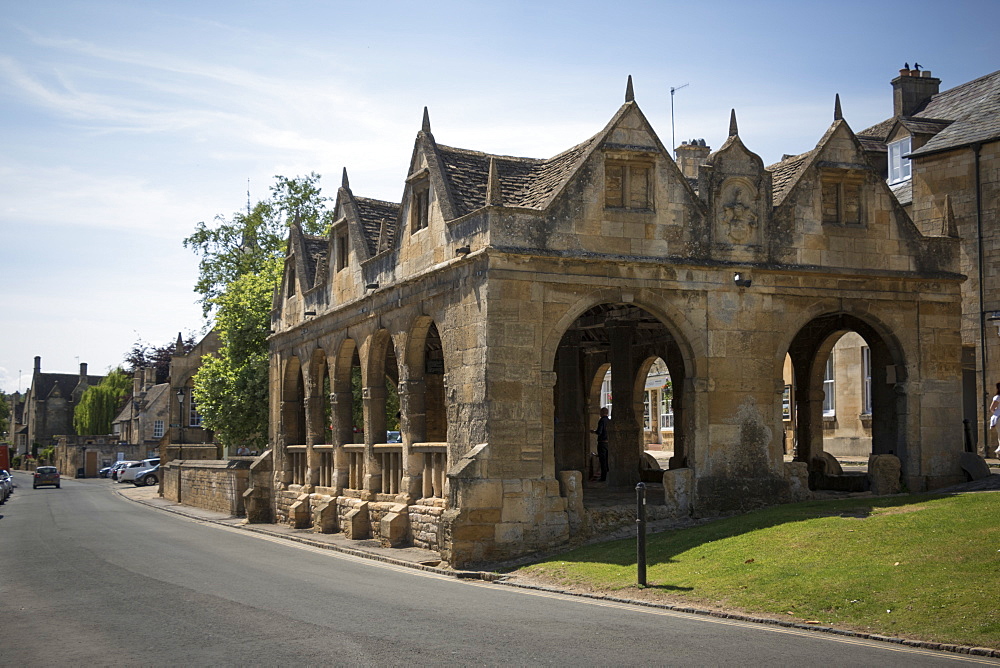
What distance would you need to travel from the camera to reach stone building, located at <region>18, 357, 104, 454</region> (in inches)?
5010

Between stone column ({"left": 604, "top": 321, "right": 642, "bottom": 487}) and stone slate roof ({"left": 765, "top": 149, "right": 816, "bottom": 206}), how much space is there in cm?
493

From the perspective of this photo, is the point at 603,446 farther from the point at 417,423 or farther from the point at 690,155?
the point at 690,155

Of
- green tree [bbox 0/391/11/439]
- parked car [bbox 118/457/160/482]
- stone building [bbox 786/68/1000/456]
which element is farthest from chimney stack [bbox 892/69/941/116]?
green tree [bbox 0/391/11/439]

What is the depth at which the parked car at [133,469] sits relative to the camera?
69000mm

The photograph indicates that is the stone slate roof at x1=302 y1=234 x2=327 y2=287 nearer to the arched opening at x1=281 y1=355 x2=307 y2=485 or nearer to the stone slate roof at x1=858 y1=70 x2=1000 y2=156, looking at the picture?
the arched opening at x1=281 y1=355 x2=307 y2=485

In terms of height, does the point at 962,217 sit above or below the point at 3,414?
above

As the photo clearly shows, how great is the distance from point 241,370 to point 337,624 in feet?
95.8

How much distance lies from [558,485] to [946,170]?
1708 centimetres

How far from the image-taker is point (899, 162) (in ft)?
108

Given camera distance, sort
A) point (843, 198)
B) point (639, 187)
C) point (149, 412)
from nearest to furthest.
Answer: point (639, 187), point (843, 198), point (149, 412)

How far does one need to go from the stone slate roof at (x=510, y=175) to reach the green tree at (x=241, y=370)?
1966cm

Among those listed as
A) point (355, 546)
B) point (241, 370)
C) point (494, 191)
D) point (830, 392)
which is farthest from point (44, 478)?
point (494, 191)

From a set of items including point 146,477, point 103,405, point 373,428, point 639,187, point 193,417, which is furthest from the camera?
Result: point 103,405

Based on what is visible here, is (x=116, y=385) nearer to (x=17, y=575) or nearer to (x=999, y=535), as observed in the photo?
(x=17, y=575)
